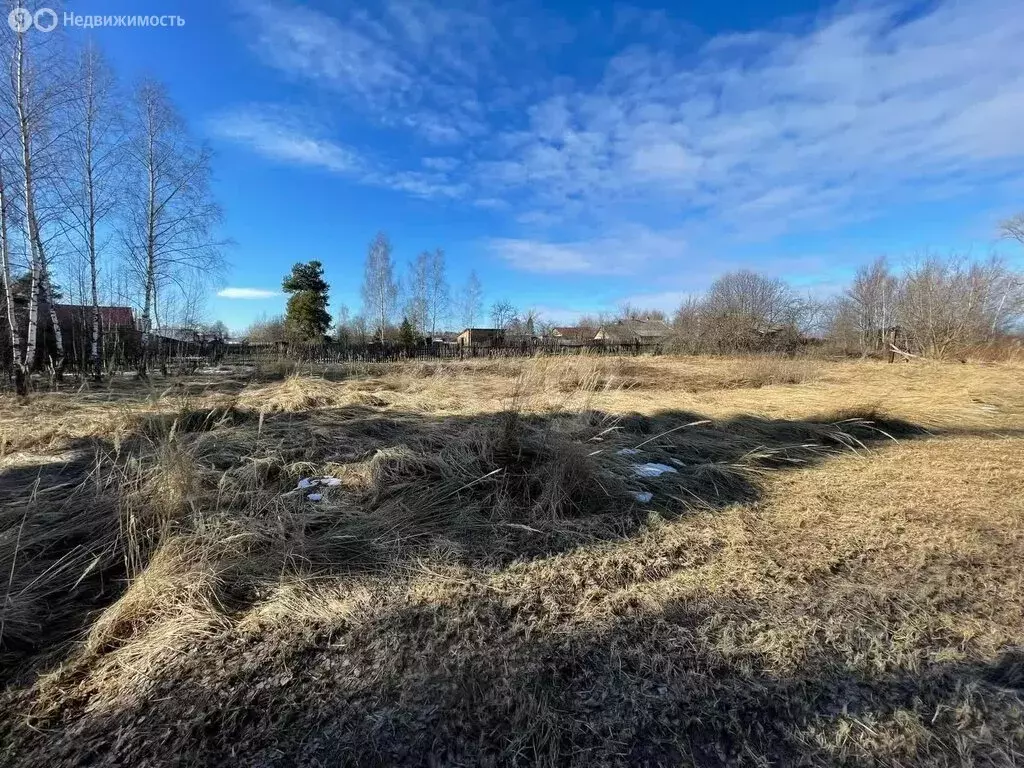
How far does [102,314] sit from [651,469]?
1654 centimetres

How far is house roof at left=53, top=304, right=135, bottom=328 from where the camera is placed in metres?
12.3

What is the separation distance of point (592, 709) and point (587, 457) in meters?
1.93

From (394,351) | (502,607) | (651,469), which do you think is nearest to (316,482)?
(502,607)

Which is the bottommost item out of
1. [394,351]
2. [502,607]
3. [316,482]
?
[502,607]

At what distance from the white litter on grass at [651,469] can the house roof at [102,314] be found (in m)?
14.9

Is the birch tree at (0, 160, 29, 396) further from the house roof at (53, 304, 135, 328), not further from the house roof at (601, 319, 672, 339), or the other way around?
the house roof at (601, 319, 672, 339)

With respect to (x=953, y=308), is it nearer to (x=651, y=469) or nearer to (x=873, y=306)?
(x=873, y=306)

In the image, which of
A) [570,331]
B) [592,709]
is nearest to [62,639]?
[592,709]

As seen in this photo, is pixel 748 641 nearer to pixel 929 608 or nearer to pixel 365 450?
pixel 929 608

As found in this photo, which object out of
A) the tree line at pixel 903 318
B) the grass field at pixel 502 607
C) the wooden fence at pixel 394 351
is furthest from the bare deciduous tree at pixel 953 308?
the grass field at pixel 502 607

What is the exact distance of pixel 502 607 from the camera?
1979 mm

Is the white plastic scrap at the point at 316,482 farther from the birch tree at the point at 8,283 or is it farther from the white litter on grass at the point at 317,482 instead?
the birch tree at the point at 8,283

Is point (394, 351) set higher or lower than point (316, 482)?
higher

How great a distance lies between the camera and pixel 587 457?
10.8 feet
